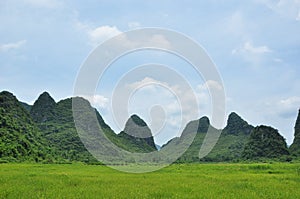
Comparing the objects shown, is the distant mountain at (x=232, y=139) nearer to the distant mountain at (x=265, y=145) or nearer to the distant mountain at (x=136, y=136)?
the distant mountain at (x=265, y=145)

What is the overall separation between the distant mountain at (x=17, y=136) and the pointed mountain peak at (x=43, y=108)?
51.4 feet

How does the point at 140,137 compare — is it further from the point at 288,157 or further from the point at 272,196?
the point at 272,196

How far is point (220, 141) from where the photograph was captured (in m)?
70.4

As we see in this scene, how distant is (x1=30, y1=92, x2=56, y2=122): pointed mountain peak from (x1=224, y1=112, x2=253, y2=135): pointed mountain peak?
3801 cm

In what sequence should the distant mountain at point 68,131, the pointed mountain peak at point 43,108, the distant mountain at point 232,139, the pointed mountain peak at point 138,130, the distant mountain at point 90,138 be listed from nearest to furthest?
1. the distant mountain at point 90,138
2. the distant mountain at point 68,131
3. the distant mountain at point 232,139
4. the pointed mountain peak at point 43,108
5. the pointed mountain peak at point 138,130

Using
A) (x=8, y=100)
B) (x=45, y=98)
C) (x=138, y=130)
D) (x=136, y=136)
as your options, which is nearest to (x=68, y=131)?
(x=45, y=98)

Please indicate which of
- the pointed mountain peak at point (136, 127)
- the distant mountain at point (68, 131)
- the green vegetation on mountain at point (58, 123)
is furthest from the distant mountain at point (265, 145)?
the pointed mountain peak at point (136, 127)

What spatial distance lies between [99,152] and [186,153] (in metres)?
21.0

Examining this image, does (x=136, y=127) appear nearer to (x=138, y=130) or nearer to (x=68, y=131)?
(x=138, y=130)

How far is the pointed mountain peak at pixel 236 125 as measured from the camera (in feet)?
226

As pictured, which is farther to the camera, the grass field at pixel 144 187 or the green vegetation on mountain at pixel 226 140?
the green vegetation on mountain at pixel 226 140

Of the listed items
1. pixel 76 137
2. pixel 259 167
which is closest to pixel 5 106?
pixel 76 137

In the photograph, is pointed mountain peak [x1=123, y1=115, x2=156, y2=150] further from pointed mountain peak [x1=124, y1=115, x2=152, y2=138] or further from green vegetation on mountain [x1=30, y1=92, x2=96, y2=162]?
green vegetation on mountain [x1=30, y1=92, x2=96, y2=162]

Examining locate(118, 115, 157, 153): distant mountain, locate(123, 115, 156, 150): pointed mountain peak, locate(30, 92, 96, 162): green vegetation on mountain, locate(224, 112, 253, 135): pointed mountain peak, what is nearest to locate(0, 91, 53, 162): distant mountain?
locate(30, 92, 96, 162): green vegetation on mountain
